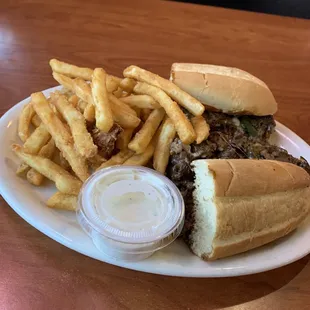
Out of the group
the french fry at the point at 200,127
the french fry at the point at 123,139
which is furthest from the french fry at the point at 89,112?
the french fry at the point at 200,127

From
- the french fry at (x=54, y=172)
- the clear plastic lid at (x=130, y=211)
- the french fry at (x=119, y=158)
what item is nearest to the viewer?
the clear plastic lid at (x=130, y=211)

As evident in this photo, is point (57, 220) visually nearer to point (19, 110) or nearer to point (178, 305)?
point (178, 305)

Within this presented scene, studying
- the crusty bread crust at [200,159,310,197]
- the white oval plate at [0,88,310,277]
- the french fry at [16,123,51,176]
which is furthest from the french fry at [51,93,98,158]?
the crusty bread crust at [200,159,310,197]

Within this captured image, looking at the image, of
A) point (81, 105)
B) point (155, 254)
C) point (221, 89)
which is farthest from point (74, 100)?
point (155, 254)

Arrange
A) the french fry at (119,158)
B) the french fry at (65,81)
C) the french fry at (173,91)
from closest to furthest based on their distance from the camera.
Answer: the french fry at (119,158) < the french fry at (173,91) < the french fry at (65,81)

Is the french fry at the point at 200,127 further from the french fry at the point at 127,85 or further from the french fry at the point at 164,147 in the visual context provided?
the french fry at the point at 127,85

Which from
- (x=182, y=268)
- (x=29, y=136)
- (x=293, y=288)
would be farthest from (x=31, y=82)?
(x=293, y=288)

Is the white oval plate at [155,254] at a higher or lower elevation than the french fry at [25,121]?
lower

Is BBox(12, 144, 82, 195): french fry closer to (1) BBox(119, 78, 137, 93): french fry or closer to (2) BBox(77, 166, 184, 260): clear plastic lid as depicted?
(2) BBox(77, 166, 184, 260): clear plastic lid
